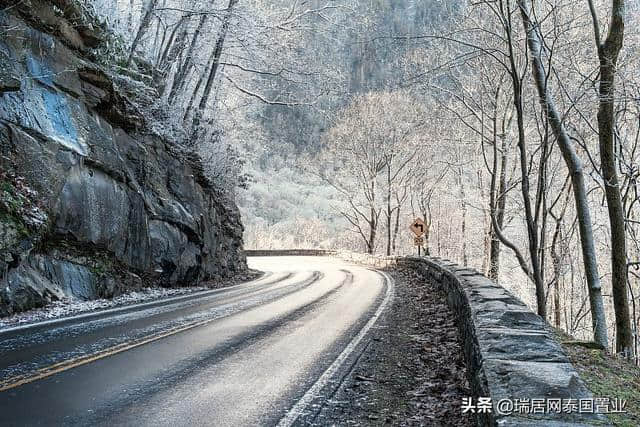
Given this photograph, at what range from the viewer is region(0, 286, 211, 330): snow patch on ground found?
8.60 m

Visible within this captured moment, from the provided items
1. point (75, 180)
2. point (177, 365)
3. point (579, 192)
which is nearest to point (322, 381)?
point (177, 365)

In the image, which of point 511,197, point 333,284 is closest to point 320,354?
point 333,284

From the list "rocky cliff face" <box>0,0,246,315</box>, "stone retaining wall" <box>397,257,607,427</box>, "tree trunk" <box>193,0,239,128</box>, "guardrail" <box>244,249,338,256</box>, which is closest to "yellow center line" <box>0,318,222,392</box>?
"rocky cliff face" <box>0,0,246,315</box>

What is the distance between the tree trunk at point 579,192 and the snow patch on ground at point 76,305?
9.10m

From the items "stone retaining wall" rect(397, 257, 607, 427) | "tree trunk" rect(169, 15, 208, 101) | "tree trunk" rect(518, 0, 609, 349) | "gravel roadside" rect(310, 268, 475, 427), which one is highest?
"tree trunk" rect(169, 15, 208, 101)

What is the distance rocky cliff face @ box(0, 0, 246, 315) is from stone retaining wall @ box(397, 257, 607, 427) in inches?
308

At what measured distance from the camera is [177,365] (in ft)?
20.3

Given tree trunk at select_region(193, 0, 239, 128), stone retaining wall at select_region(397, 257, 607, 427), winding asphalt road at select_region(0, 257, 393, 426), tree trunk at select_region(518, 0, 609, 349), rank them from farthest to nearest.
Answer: tree trunk at select_region(193, 0, 239, 128), tree trunk at select_region(518, 0, 609, 349), winding asphalt road at select_region(0, 257, 393, 426), stone retaining wall at select_region(397, 257, 607, 427)

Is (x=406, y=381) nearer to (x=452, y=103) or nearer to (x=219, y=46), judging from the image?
(x=219, y=46)

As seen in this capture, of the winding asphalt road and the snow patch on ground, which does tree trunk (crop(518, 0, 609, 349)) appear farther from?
the snow patch on ground

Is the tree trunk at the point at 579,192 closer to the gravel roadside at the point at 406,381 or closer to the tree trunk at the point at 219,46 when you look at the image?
the gravel roadside at the point at 406,381

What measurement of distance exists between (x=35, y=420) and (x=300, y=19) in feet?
59.5

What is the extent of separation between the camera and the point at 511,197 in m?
24.5

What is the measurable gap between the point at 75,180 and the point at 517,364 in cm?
1020
